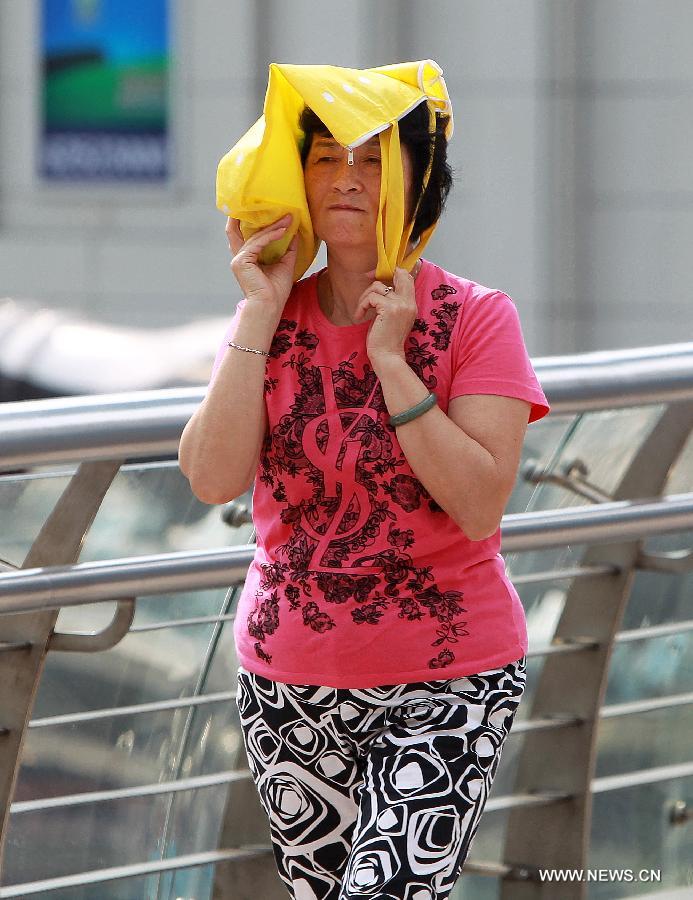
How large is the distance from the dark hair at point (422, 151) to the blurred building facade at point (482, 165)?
8.07 meters

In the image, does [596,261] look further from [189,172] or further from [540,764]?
[540,764]

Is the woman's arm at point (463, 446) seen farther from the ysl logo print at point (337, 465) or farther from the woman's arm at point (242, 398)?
the woman's arm at point (242, 398)

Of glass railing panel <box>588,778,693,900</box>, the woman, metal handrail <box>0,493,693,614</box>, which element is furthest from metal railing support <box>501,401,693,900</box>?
the woman

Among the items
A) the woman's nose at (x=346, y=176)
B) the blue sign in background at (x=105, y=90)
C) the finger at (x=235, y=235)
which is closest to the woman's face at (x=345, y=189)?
the woman's nose at (x=346, y=176)

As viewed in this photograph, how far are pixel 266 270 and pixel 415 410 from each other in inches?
13.6

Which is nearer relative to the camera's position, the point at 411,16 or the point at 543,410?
the point at 543,410

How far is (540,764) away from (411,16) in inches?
310

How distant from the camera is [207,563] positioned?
2.59 meters

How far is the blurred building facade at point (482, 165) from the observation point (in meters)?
10.2

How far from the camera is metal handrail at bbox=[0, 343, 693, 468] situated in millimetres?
2379

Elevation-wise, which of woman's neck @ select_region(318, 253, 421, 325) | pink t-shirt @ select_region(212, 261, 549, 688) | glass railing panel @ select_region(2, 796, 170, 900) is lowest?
glass railing panel @ select_region(2, 796, 170, 900)

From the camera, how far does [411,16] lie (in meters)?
10.3

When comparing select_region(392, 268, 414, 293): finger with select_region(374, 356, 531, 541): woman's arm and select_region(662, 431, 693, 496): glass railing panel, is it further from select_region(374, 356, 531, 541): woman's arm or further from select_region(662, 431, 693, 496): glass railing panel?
select_region(662, 431, 693, 496): glass railing panel

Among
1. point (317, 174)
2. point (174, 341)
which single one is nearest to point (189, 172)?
point (174, 341)
